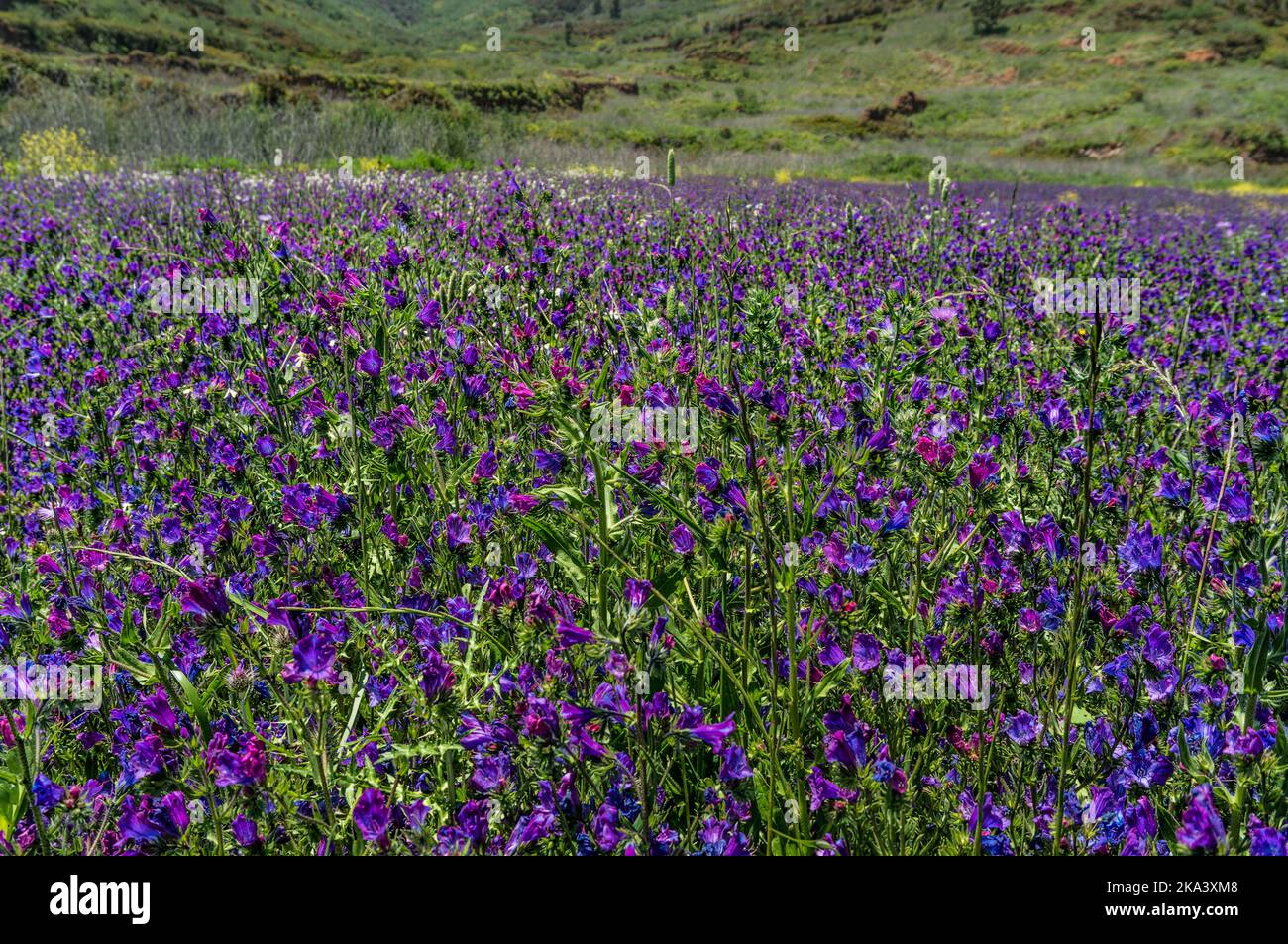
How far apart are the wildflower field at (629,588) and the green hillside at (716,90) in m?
13.3

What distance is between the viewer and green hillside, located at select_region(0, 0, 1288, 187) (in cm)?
1798

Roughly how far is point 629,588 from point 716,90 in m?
56.1

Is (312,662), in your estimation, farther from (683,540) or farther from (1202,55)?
(1202,55)

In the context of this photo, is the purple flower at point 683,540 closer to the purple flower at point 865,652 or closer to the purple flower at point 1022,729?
the purple flower at point 865,652

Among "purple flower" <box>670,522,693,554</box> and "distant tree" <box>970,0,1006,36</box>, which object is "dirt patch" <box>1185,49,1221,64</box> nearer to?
"distant tree" <box>970,0,1006,36</box>

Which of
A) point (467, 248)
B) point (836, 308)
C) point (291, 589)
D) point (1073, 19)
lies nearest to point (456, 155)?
point (467, 248)

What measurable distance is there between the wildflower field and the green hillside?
13307 mm

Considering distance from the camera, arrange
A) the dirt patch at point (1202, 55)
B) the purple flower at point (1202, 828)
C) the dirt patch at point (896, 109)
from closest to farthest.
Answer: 1. the purple flower at point (1202, 828)
2. the dirt patch at point (896, 109)
3. the dirt patch at point (1202, 55)

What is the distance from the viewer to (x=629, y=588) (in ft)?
4.28

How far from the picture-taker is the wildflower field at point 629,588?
4.00ft

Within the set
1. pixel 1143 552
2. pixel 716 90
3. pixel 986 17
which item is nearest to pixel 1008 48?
pixel 986 17

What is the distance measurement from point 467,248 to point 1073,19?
7483cm

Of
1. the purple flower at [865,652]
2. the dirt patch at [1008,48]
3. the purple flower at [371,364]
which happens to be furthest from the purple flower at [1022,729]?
the dirt patch at [1008,48]
